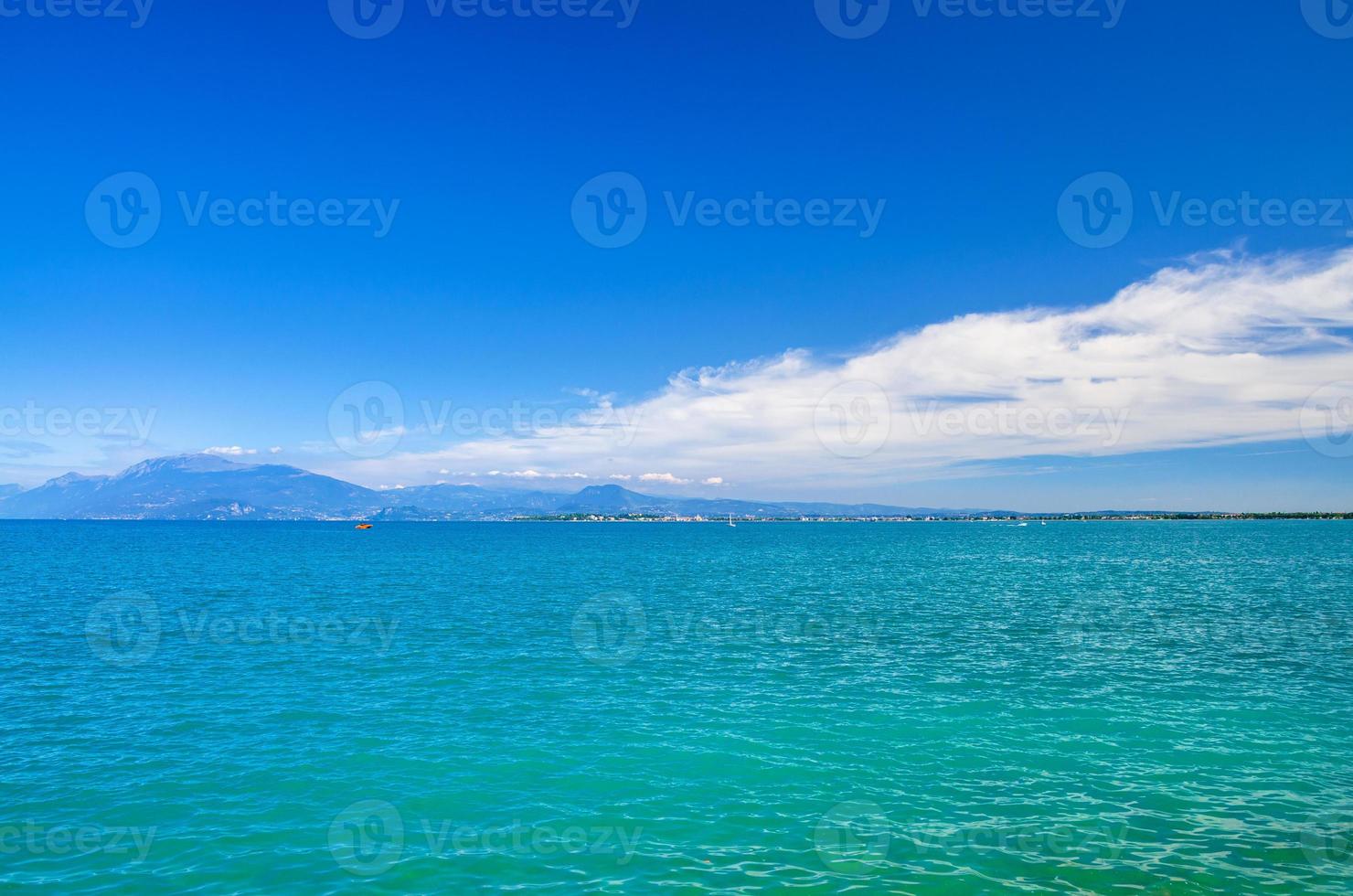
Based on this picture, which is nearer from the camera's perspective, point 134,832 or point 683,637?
point 134,832

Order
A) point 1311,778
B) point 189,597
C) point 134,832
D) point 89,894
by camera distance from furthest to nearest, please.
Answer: point 189,597
point 1311,778
point 134,832
point 89,894

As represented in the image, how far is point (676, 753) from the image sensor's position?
25.3 metres

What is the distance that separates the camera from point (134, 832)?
19156mm

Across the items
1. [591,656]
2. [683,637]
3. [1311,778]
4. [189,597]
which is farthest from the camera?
[189,597]

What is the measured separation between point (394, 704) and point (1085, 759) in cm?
2734

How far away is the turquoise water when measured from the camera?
1752cm

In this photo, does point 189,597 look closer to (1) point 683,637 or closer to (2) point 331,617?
(2) point 331,617

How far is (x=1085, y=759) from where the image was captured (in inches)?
959

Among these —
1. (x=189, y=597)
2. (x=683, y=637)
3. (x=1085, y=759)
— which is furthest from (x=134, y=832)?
(x=189, y=597)

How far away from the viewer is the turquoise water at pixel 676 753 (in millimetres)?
17516

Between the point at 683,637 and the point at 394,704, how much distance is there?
70.5 feet

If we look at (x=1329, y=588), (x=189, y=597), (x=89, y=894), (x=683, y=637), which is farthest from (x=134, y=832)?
(x=1329, y=588)

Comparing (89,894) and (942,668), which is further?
(942,668)

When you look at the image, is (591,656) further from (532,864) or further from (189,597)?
(189,597)
